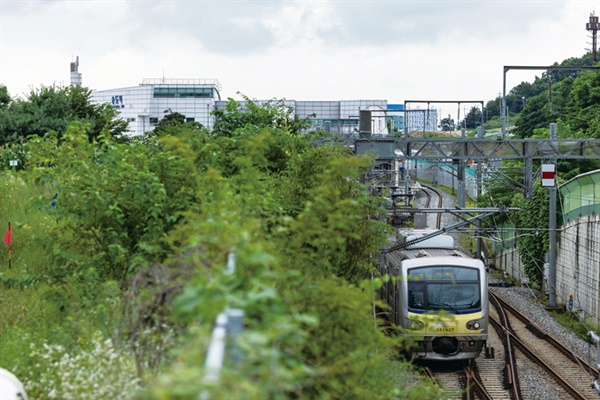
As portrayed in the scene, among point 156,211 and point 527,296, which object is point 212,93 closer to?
point 527,296

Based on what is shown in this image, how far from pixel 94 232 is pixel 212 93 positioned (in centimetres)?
8594

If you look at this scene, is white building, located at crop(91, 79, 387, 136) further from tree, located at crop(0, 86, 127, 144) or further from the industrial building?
tree, located at crop(0, 86, 127, 144)

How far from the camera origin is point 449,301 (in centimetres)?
1841

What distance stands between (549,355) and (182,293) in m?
18.7

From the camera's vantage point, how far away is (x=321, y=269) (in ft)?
24.7

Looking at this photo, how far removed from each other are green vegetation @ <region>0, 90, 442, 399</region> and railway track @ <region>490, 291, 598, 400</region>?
9310 millimetres

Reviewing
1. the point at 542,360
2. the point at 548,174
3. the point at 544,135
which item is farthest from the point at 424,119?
the point at 544,135

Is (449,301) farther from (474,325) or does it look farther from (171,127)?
(171,127)

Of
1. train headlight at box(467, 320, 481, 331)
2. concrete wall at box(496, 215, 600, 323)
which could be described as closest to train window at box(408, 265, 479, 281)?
train headlight at box(467, 320, 481, 331)

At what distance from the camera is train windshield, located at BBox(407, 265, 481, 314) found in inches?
725

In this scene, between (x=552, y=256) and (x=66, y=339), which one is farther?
(x=552, y=256)

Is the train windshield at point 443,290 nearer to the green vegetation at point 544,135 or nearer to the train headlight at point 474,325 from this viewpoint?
the train headlight at point 474,325

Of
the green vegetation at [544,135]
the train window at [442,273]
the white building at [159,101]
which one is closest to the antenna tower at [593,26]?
the green vegetation at [544,135]

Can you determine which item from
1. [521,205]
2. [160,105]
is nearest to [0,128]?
[521,205]
